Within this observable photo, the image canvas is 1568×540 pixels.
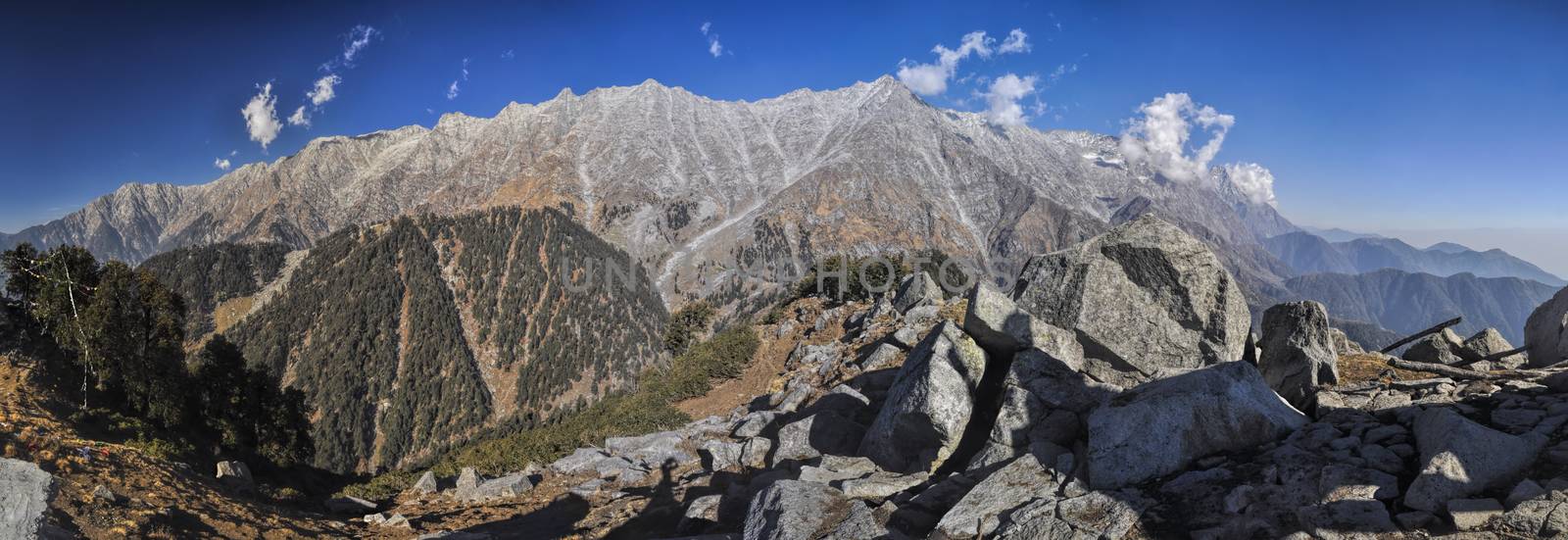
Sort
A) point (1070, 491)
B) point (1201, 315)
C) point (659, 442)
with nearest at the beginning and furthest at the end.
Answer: point (1070, 491)
point (1201, 315)
point (659, 442)

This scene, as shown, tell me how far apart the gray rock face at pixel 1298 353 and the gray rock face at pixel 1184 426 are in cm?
387

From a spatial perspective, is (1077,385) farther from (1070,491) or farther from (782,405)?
(782,405)

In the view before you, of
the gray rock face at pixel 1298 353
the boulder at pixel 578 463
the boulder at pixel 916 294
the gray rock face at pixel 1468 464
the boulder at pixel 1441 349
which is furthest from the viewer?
the boulder at pixel 916 294

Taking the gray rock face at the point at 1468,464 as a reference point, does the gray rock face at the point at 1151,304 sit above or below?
above

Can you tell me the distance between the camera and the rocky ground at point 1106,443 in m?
7.68

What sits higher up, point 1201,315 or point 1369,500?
point 1201,315

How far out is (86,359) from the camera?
24.5 m

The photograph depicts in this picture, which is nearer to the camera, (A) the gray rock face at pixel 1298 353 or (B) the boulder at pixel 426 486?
(A) the gray rock face at pixel 1298 353

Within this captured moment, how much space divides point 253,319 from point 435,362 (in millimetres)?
62199

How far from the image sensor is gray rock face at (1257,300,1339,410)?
1395cm

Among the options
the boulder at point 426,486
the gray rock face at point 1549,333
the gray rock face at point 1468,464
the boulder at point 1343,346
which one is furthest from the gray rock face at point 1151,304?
the boulder at point 426,486

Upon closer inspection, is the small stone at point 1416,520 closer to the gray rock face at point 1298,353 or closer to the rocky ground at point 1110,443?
the rocky ground at point 1110,443

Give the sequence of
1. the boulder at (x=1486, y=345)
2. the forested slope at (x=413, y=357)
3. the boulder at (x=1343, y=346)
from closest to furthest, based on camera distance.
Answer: the boulder at (x=1486, y=345) → the boulder at (x=1343, y=346) → the forested slope at (x=413, y=357)

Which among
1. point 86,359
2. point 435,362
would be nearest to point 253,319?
point 435,362
